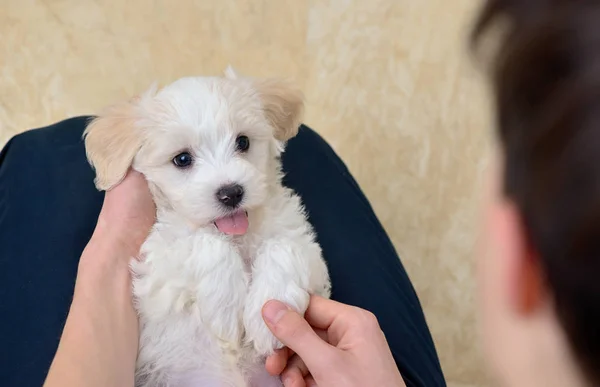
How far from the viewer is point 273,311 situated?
49.4 inches

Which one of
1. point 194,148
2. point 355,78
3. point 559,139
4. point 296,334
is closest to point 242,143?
point 194,148

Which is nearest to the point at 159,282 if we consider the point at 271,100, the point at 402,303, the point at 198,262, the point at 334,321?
the point at 198,262

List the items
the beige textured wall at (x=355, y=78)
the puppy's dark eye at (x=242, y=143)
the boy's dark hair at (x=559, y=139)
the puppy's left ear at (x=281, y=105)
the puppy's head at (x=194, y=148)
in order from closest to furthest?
1. the boy's dark hair at (x=559, y=139)
2. the puppy's head at (x=194, y=148)
3. the puppy's dark eye at (x=242, y=143)
4. the puppy's left ear at (x=281, y=105)
5. the beige textured wall at (x=355, y=78)

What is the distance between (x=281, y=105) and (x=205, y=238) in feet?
1.49

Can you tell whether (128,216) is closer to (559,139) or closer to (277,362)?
(277,362)

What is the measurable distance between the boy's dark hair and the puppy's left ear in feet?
3.53

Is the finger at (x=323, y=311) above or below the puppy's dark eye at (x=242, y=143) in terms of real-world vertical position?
below

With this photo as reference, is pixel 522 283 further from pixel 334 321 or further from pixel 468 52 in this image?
pixel 334 321

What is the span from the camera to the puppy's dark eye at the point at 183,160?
1.46 m

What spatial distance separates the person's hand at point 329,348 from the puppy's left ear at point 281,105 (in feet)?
1.66

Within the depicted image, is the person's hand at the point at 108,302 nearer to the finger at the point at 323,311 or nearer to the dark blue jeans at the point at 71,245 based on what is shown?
the dark blue jeans at the point at 71,245

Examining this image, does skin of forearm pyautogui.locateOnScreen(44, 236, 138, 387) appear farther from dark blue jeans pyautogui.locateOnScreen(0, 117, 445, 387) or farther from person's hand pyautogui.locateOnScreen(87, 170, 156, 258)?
dark blue jeans pyautogui.locateOnScreen(0, 117, 445, 387)

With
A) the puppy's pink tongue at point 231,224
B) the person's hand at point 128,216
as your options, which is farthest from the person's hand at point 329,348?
the person's hand at point 128,216

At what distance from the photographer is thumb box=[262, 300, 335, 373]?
1186mm
